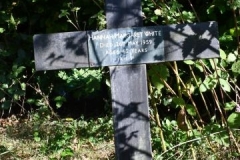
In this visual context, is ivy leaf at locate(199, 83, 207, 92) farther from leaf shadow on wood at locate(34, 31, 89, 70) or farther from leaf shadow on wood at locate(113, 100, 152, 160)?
leaf shadow on wood at locate(34, 31, 89, 70)

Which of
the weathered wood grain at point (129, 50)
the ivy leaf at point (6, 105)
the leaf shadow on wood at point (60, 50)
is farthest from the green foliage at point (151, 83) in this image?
the leaf shadow on wood at point (60, 50)

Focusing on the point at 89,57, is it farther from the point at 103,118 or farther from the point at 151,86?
the point at 103,118

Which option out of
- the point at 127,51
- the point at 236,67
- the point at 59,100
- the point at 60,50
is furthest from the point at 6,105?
the point at 236,67

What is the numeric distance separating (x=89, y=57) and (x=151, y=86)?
78cm

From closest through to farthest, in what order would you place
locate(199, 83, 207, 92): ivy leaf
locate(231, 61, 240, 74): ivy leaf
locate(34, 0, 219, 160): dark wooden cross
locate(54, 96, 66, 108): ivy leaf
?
Answer: locate(34, 0, 219, 160): dark wooden cross
locate(231, 61, 240, 74): ivy leaf
locate(199, 83, 207, 92): ivy leaf
locate(54, 96, 66, 108): ivy leaf

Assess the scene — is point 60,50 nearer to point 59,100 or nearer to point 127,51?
point 127,51

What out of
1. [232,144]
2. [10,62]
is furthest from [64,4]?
[232,144]

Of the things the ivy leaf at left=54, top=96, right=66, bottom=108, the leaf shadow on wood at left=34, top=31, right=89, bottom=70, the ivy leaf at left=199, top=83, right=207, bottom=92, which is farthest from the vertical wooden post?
the ivy leaf at left=54, top=96, right=66, bottom=108

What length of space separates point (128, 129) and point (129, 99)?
6.4 inches

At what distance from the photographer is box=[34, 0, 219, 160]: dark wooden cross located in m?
2.68

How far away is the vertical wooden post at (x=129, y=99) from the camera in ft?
8.96

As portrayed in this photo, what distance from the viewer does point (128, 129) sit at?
109 inches

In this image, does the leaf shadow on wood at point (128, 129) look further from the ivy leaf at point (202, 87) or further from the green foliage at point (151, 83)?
the ivy leaf at point (202, 87)

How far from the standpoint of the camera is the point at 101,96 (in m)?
5.16
